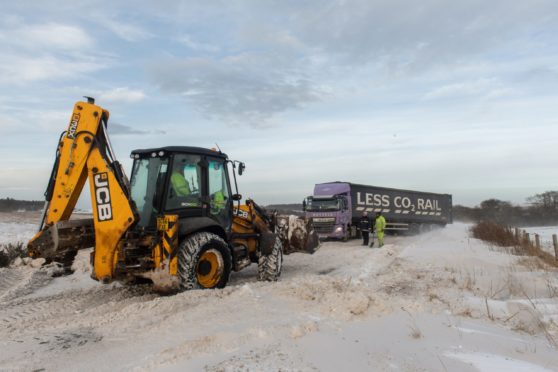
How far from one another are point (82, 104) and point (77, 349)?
4.15m

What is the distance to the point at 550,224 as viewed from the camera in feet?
222

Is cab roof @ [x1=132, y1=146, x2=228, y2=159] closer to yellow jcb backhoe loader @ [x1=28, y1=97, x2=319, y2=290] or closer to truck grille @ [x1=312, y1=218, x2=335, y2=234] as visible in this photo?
yellow jcb backhoe loader @ [x1=28, y1=97, x2=319, y2=290]

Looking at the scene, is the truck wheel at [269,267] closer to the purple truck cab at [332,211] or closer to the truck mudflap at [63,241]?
the truck mudflap at [63,241]

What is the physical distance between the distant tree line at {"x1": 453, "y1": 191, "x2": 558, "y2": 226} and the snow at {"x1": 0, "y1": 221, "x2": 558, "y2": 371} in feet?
196

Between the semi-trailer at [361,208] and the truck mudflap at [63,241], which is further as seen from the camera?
the semi-trailer at [361,208]

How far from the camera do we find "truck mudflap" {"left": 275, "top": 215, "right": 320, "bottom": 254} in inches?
445

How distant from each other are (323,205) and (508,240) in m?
9.14

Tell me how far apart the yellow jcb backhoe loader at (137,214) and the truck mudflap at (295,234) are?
2.40 m

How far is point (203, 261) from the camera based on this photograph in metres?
8.25

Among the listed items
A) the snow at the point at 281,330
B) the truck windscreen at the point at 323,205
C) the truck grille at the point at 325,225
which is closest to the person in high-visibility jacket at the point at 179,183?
the snow at the point at 281,330

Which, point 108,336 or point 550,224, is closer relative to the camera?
point 108,336

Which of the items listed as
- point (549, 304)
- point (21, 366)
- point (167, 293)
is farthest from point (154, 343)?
point (549, 304)

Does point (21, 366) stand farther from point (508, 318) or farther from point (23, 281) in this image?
point (23, 281)

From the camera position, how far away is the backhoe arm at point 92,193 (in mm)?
7230
